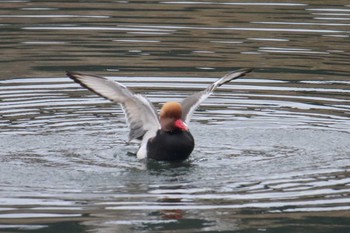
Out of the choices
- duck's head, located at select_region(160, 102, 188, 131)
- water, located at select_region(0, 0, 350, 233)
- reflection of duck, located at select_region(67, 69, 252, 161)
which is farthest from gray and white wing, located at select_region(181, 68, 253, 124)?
duck's head, located at select_region(160, 102, 188, 131)

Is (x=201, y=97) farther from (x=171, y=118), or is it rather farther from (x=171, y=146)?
(x=171, y=146)

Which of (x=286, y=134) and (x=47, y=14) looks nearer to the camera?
(x=286, y=134)

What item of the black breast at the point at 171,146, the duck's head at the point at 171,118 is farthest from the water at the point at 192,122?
the duck's head at the point at 171,118

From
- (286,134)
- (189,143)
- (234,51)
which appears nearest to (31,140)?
(189,143)

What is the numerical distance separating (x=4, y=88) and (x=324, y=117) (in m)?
4.44

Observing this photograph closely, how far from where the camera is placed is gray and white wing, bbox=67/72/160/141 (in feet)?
44.9

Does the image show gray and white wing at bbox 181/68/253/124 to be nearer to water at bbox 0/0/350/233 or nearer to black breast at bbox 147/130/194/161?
water at bbox 0/0/350/233

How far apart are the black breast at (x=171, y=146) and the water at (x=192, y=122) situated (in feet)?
0.51

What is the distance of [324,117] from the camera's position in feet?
50.9

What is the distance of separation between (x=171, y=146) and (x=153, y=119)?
27.7 inches

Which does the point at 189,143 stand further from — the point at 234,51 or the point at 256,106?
the point at 234,51

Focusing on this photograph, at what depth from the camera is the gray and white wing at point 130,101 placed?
13.7m

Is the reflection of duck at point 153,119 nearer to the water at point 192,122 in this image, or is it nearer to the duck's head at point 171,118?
the duck's head at point 171,118

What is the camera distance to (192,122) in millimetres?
15500
